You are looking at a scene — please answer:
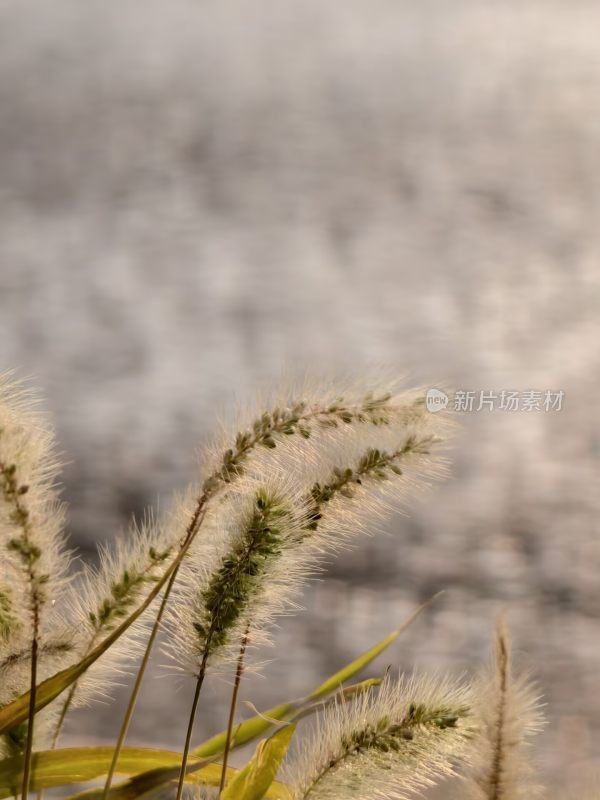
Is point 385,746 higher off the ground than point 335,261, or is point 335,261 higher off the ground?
point 335,261

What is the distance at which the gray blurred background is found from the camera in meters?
0.73

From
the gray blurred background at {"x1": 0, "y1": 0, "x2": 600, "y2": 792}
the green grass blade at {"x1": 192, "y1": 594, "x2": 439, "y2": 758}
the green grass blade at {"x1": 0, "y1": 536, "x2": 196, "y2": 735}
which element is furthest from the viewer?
the gray blurred background at {"x1": 0, "y1": 0, "x2": 600, "y2": 792}

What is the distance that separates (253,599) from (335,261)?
43 cm

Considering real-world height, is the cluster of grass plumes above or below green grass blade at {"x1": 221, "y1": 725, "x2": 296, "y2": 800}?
above

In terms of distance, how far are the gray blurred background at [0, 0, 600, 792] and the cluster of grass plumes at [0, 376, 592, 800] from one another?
0.25 m

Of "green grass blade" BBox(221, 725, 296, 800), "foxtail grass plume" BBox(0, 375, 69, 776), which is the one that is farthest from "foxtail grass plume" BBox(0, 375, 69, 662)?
"green grass blade" BBox(221, 725, 296, 800)

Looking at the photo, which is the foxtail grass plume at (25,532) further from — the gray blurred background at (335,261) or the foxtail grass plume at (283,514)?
the gray blurred background at (335,261)

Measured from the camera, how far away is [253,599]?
44 centimetres

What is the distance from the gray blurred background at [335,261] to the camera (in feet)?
2.40

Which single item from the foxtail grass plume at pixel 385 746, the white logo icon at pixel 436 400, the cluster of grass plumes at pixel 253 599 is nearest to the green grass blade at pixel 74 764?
the cluster of grass plumes at pixel 253 599

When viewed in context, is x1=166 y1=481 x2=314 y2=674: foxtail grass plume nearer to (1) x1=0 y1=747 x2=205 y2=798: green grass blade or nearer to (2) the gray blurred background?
(1) x1=0 y1=747 x2=205 y2=798: green grass blade

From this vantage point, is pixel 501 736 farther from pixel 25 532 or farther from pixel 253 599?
pixel 25 532

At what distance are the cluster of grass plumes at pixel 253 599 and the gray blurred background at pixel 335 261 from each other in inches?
9.7

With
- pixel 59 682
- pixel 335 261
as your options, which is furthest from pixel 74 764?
pixel 335 261
